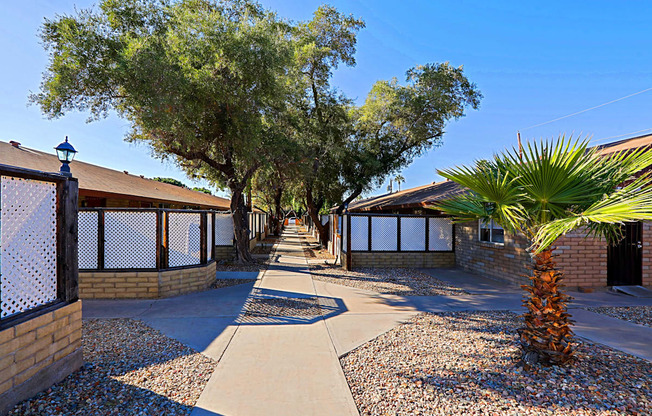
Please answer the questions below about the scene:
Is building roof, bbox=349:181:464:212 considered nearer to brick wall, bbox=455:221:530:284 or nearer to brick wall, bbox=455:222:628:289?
brick wall, bbox=455:221:530:284

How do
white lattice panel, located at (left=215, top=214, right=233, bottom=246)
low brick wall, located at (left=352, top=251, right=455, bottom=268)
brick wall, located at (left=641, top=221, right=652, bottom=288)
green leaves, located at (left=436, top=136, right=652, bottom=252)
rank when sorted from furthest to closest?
white lattice panel, located at (left=215, top=214, right=233, bottom=246) < low brick wall, located at (left=352, top=251, right=455, bottom=268) < brick wall, located at (left=641, top=221, right=652, bottom=288) < green leaves, located at (left=436, top=136, right=652, bottom=252)

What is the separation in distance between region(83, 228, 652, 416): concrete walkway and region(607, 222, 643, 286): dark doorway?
40.5 inches

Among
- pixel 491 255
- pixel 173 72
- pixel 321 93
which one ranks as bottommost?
pixel 491 255

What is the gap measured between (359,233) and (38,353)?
940 cm

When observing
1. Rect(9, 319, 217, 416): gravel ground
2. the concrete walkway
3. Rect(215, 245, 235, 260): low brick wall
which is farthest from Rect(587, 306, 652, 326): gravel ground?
Rect(215, 245, 235, 260): low brick wall

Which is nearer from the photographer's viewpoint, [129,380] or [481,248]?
[129,380]

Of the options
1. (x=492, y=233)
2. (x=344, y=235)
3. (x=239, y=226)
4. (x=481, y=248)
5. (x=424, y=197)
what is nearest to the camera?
(x=492, y=233)

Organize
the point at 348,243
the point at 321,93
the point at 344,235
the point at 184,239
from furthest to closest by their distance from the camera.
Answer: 1. the point at 321,93
2. the point at 344,235
3. the point at 348,243
4. the point at 184,239

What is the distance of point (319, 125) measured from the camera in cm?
1477

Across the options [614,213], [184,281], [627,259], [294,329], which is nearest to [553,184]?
[614,213]

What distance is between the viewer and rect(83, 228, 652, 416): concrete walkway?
3.15m

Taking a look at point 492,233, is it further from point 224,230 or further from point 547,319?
point 224,230

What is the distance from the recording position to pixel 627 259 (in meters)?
8.02

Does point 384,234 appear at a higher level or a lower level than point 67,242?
lower
